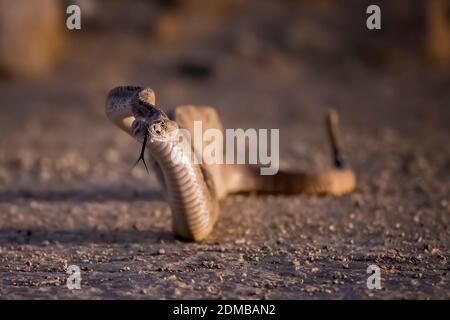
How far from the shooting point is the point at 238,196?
800 cm

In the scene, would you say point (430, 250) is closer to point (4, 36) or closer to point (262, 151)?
point (262, 151)

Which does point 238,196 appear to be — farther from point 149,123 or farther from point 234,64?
point 234,64

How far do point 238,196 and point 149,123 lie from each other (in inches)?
113

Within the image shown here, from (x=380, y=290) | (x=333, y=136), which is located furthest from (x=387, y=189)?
(x=380, y=290)

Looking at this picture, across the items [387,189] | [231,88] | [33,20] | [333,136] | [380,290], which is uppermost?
[33,20]

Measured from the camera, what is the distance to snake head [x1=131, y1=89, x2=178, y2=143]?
5.25 m

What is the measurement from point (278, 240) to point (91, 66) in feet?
33.3

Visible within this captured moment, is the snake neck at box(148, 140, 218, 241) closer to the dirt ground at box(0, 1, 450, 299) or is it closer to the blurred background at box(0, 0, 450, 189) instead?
the dirt ground at box(0, 1, 450, 299)

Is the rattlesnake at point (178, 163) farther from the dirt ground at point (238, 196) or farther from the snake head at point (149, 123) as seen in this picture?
the dirt ground at point (238, 196)

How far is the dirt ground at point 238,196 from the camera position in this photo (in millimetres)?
5203

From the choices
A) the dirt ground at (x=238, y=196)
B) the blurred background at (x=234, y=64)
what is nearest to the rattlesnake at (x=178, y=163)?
the dirt ground at (x=238, y=196)

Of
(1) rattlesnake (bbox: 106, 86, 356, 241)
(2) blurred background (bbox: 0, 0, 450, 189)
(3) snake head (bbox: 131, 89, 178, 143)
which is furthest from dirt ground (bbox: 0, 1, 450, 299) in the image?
(3) snake head (bbox: 131, 89, 178, 143)

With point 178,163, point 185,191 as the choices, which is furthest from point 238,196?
point 178,163

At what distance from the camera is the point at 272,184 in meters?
8.05
